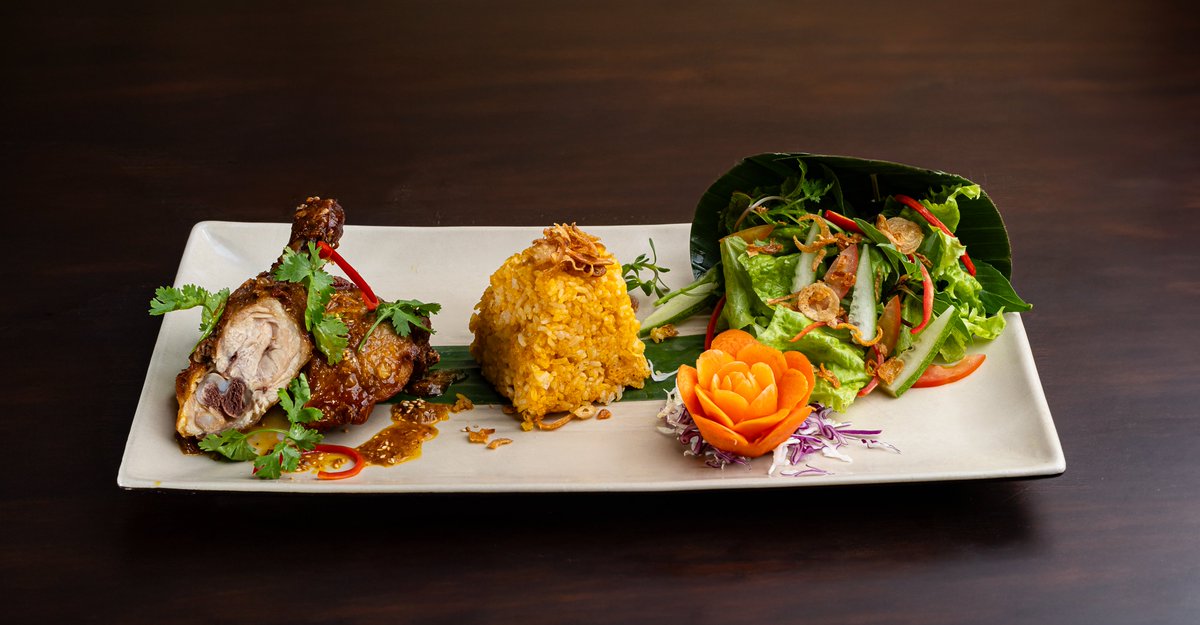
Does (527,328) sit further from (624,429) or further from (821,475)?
(821,475)

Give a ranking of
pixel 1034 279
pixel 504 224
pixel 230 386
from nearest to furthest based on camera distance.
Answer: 1. pixel 230 386
2. pixel 1034 279
3. pixel 504 224

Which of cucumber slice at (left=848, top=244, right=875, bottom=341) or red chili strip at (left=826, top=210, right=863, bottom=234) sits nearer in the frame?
cucumber slice at (left=848, top=244, right=875, bottom=341)

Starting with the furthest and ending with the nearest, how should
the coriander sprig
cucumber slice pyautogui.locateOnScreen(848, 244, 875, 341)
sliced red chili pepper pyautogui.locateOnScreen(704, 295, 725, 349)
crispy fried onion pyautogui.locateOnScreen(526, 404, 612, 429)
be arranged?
the coriander sprig → sliced red chili pepper pyautogui.locateOnScreen(704, 295, 725, 349) → cucumber slice pyautogui.locateOnScreen(848, 244, 875, 341) → crispy fried onion pyautogui.locateOnScreen(526, 404, 612, 429)

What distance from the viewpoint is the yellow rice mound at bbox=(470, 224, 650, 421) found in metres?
3.97

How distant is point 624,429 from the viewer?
155 inches

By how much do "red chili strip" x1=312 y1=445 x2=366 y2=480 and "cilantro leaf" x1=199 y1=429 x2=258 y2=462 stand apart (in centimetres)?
21

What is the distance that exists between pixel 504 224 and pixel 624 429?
1.61 meters

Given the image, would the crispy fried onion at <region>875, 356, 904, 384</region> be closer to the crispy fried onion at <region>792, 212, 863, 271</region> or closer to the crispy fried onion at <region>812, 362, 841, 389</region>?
the crispy fried onion at <region>812, 362, 841, 389</region>

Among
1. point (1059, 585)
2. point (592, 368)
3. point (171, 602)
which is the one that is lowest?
point (1059, 585)

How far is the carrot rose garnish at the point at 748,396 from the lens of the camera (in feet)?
11.9

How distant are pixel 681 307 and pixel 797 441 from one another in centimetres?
94

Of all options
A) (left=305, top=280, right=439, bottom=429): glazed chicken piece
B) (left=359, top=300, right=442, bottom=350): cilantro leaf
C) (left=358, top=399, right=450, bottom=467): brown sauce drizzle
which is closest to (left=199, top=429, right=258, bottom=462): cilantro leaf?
(left=305, top=280, right=439, bottom=429): glazed chicken piece

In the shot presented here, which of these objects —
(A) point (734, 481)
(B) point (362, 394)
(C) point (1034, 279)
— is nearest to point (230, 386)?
(B) point (362, 394)

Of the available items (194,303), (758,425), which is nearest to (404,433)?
(194,303)
